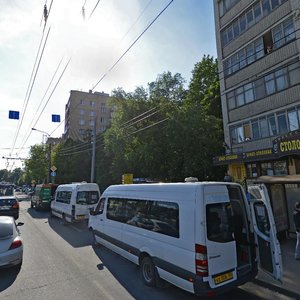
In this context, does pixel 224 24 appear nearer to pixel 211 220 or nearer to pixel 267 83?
pixel 267 83

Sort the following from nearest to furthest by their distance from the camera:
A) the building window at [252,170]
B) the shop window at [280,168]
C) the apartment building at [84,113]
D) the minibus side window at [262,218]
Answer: the minibus side window at [262,218] < the shop window at [280,168] < the building window at [252,170] < the apartment building at [84,113]

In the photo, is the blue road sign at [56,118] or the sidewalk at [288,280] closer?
the sidewalk at [288,280]

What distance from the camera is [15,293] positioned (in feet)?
18.3

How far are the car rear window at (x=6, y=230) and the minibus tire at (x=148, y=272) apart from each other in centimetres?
379

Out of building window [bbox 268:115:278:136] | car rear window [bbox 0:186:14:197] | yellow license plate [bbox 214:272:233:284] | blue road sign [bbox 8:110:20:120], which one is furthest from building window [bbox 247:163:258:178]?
car rear window [bbox 0:186:14:197]

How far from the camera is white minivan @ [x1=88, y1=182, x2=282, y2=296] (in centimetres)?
485

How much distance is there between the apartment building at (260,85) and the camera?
51.3ft

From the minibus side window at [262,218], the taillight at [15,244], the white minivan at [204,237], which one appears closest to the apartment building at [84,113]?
the taillight at [15,244]

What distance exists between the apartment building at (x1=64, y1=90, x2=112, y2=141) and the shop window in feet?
169

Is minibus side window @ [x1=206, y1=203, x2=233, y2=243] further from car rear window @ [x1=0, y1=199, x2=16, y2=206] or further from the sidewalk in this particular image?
car rear window @ [x1=0, y1=199, x2=16, y2=206]

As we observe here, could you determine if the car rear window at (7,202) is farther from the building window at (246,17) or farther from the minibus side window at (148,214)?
the building window at (246,17)

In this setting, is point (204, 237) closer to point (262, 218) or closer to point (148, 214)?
point (262, 218)

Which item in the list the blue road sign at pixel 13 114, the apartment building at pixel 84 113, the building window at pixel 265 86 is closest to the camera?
the building window at pixel 265 86

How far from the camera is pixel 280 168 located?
53.7ft
